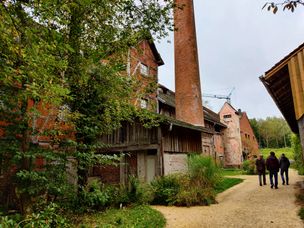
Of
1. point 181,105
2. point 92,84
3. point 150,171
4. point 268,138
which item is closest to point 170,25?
point 92,84

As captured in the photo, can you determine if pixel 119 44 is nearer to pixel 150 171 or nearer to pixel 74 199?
pixel 74 199

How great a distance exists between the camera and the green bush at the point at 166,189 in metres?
9.59

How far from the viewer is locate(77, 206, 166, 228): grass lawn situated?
602 cm

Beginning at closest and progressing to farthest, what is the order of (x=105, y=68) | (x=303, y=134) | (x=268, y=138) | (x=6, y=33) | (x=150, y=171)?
(x=6, y=33), (x=303, y=134), (x=105, y=68), (x=150, y=171), (x=268, y=138)

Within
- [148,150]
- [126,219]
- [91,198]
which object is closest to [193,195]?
[126,219]

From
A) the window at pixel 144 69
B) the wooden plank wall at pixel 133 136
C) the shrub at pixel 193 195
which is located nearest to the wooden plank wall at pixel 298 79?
the shrub at pixel 193 195

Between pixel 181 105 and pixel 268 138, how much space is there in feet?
167

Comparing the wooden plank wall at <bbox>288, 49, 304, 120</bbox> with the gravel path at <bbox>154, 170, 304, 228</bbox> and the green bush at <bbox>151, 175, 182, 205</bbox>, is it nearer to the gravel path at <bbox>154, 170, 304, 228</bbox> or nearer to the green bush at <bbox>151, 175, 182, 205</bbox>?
the gravel path at <bbox>154, 170, 304, 228</bbox>

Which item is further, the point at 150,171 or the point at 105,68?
the point at 150,171

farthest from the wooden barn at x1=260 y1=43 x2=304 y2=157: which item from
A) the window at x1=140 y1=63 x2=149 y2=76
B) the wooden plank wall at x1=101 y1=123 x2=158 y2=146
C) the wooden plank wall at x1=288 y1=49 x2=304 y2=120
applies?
the window at x1=140 y1=63 x2=149 y2=76

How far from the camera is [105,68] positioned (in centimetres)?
743

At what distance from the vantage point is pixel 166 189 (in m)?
9.78

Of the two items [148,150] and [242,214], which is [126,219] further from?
[148,150]

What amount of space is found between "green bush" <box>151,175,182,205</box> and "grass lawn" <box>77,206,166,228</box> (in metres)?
1.83
